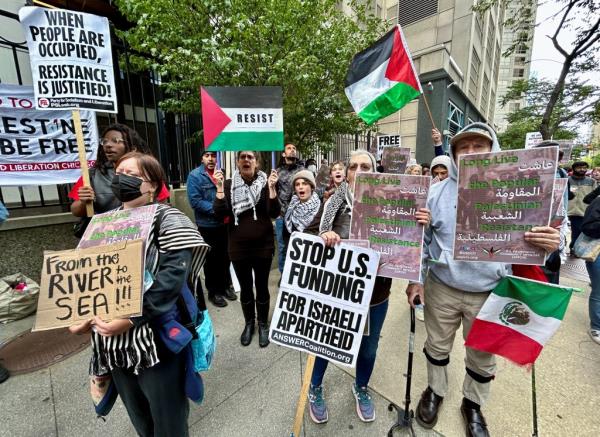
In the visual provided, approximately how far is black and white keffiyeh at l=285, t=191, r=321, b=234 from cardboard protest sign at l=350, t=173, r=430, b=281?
4.85ft

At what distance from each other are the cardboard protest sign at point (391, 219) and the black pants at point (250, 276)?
4.74 feet

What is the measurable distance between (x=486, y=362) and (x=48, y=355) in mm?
4059

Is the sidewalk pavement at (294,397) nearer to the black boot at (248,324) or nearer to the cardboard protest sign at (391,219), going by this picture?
the black boot at (248,324)

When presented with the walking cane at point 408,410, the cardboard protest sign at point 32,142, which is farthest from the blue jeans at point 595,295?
the cardboard protest sign at point 32,142

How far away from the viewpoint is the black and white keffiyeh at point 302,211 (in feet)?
11.3

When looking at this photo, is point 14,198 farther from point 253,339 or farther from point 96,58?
point 253,339

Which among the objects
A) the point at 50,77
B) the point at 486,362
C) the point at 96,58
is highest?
the point at 96,58

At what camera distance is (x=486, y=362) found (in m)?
2.05

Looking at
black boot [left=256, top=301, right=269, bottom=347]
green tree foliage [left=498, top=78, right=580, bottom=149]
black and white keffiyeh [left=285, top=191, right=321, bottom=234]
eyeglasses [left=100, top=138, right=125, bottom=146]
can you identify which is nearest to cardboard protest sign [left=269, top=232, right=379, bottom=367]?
black boot [left=256, top=301, right=269, bottom=347]

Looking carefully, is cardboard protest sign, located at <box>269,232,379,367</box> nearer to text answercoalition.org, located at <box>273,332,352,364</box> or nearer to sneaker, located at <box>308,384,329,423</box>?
text answercoalition.org, located at <box>273,332,352,364</box>

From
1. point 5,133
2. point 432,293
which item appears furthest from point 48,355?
point 432,293

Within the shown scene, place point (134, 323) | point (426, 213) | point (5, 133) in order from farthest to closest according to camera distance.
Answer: point (5, 133) < point (426, 213) < point (134, 323)

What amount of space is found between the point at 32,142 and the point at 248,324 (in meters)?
3.75

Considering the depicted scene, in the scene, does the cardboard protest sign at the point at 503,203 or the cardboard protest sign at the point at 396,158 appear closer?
the cardboard protest sign at the point at 503,203
